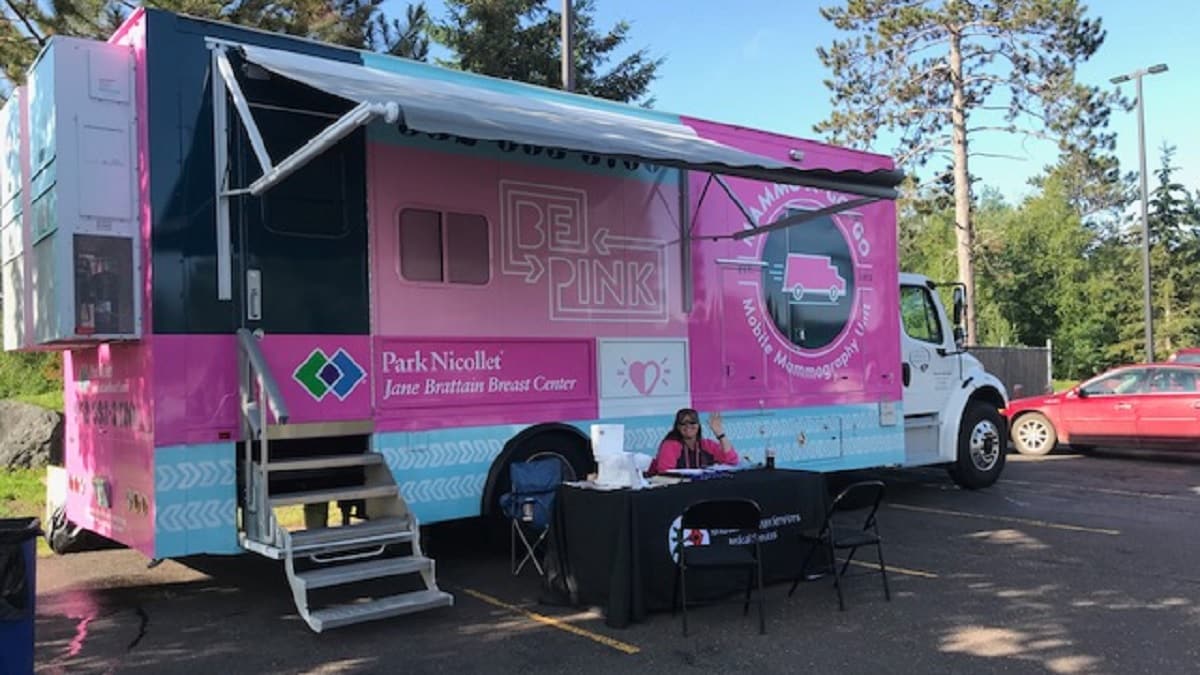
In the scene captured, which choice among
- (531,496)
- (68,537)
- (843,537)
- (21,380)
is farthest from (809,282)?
(21,380)

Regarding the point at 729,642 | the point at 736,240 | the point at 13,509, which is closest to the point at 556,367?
the point at 736,240

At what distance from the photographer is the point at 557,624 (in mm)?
5426

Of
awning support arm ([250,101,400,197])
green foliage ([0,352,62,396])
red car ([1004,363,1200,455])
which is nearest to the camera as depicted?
awning support arm ([250,101,400,197])

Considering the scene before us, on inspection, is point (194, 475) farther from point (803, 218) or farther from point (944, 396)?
point (944, 396)

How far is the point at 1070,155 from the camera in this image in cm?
2323

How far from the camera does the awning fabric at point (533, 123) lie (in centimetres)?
501

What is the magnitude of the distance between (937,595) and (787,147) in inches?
163

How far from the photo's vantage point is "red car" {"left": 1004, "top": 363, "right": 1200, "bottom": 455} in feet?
41.9

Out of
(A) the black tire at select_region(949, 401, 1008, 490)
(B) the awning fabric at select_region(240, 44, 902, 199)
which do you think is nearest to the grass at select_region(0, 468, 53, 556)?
(B) the awning fabric at select_region(240, 44, 902, 199)

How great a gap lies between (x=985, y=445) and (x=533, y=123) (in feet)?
23.3

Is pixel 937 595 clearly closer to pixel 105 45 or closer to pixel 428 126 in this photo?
pixel 428 126

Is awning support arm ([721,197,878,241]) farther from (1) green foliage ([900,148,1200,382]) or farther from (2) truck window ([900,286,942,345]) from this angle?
(1) green foliage ([900,148,1200,382])

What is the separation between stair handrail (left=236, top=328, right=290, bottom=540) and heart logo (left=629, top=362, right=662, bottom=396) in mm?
2729

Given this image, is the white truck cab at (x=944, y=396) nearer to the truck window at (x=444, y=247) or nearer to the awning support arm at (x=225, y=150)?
the truck window at (x=444, y=247)
